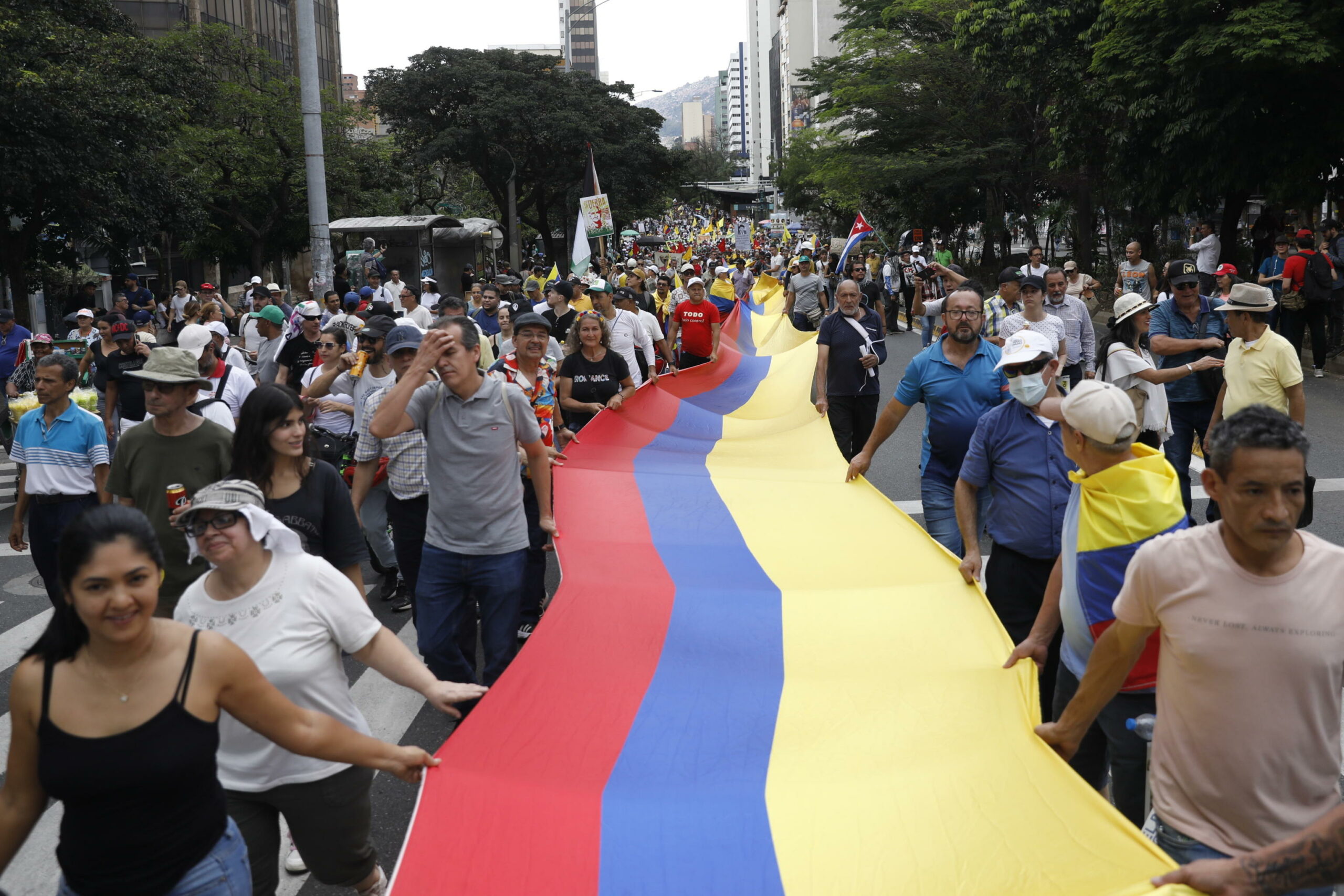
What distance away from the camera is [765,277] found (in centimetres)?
2823

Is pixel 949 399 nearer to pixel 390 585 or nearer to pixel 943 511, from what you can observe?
pixel 943 511

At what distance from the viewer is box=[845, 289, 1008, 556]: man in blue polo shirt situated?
22.1 feet

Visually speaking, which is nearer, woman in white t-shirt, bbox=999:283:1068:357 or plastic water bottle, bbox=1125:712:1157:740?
plastic water bottle, bbox=1125:712:1157:740

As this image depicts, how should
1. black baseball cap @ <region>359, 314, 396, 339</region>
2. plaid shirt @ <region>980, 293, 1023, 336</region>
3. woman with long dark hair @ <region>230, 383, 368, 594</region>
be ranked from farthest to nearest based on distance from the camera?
plaid shirt @ <region>980, 293, 1023, 336</region> < black baseball cap @ <region>359, 314, 396, 339</region> < woman with long dark hair @ <region>230, 383, 368, 594</region>

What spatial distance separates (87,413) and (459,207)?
6431 cm

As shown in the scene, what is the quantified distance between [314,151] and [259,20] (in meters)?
52.9

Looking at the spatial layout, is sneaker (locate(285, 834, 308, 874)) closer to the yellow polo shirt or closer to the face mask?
the face mask

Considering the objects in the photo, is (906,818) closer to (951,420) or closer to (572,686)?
(572,686)

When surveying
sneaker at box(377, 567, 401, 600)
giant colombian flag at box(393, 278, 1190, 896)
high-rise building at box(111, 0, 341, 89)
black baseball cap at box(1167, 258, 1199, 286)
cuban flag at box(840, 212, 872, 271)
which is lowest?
sneaker at box(377, 567, 401, 600)

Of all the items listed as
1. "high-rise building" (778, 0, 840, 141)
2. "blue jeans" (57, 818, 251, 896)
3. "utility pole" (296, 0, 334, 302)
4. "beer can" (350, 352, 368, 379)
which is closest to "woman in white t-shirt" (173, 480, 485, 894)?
"blue jeans" (57, 818, 251, 896)

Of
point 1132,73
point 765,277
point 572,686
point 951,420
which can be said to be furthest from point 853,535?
point 765,277

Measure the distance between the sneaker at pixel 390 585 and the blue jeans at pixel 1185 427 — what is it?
17.5ft

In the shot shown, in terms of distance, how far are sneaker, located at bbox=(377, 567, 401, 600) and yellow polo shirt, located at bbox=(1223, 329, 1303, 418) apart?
5352 millimetres

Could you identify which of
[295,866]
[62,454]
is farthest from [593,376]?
[295,866]
